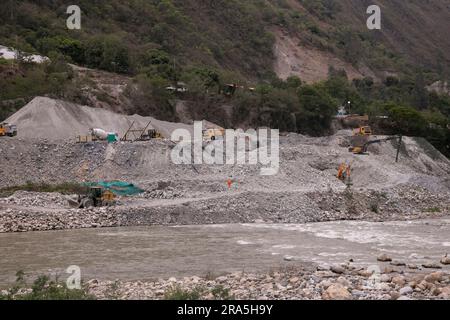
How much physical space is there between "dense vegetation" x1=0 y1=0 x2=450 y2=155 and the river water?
26.8 metres

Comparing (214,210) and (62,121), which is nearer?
(214,210)

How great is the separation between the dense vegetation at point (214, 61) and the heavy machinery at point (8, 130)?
7944 millimetres

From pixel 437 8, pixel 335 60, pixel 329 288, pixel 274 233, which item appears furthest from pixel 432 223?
pixel 437 8

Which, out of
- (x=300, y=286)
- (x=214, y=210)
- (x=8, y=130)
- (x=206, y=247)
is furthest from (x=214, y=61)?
(x=300, y=286)

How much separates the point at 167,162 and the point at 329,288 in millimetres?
25701

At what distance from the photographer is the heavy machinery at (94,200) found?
3291 centimetres

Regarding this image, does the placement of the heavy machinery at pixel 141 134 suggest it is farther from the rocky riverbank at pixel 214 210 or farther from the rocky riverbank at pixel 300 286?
the rocky riverbank at pixel 300 286

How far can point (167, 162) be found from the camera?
1555 inches

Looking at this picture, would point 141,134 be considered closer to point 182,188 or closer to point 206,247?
point 182,188

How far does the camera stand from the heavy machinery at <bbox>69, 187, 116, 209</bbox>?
3291 centimetres

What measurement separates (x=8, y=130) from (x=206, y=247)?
74.1ft

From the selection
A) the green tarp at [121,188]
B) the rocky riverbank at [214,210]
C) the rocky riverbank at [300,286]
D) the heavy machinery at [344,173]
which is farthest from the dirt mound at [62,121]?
the rocky riverbank at [300,286]

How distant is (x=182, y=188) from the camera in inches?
1416
